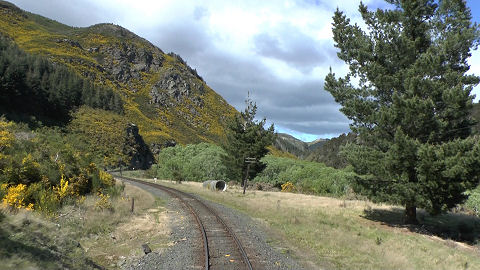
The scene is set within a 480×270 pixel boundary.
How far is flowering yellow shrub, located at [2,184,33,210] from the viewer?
38.2 ft

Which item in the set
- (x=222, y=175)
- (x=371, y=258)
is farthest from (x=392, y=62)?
(x=222, y=175)

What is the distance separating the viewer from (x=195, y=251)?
11359mm

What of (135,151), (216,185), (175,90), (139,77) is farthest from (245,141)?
(139,77)

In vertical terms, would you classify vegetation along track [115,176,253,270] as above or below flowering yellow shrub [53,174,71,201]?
below

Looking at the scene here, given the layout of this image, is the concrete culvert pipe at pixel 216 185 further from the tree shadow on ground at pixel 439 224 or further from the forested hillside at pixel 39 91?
the forested hillside at pixel 39 91

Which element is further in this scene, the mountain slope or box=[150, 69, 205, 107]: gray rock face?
Result: box=[150, 69, 205, 107]: gray rock face

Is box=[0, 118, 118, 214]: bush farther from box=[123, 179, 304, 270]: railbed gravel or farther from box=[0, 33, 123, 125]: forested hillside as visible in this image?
box=[0, 33, 123, 125]: forested hillside

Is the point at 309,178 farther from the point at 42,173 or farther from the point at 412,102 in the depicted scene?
the point at 42,173

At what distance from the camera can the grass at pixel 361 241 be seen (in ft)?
39.1

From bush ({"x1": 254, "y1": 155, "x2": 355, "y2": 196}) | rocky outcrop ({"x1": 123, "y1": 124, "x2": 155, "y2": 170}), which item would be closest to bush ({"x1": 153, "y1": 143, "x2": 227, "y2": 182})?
rocky outcrop ({"x1": 123, "y1": 124, "x2": 155, "y2": 170})

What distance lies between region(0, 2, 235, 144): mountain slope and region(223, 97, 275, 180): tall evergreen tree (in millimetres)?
66692

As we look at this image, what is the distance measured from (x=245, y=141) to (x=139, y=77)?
139002 millimetres

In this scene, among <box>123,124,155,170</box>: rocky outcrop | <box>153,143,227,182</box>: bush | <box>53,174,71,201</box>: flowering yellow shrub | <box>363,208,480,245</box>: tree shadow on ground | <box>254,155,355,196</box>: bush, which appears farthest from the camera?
<box>123,124,155,170</box>: rocky outcrop

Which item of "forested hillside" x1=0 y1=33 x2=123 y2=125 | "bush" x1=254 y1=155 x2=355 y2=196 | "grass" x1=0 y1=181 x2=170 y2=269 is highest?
"forested hillside" x1=0 y1=33 x2=123 y2=125
